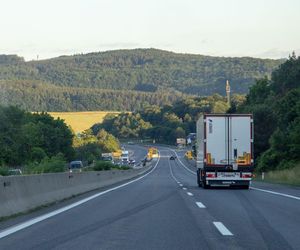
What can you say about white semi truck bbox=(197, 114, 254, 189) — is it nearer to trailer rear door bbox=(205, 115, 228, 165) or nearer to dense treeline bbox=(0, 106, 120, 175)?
trailer rear door bbox=(205, 115, 228, 165)

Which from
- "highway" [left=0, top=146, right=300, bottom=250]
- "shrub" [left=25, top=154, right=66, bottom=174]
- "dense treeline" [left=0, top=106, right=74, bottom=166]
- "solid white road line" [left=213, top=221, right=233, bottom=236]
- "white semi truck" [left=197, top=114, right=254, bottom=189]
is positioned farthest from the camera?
"dense treeline" [left=0, top=106, right=74, bottom=166]

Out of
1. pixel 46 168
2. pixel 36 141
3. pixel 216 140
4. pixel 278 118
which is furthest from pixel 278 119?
pixel 216 140

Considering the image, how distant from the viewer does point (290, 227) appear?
546 inches

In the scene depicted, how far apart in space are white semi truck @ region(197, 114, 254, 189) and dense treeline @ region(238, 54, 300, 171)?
112 ft

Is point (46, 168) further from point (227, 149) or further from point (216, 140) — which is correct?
point (227, 149)

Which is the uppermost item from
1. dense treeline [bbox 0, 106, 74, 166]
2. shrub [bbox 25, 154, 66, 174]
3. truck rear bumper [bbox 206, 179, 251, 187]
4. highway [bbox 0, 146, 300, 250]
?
dense treeline [bbox 0, 106, 74, 166]

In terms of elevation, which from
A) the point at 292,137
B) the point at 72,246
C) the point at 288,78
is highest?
the point at 288,78

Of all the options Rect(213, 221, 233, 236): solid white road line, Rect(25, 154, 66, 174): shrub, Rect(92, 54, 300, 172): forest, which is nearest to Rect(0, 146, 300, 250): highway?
Rect(213, 221, 233, 236): solid white road line

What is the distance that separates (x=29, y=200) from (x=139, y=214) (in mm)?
3135

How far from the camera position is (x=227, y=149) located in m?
31.0

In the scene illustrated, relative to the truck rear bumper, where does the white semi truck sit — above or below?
above

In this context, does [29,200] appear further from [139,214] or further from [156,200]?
[156,200]

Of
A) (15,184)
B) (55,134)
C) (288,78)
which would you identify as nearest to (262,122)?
(288,78)

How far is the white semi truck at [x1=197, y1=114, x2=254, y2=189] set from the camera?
31.0 m
